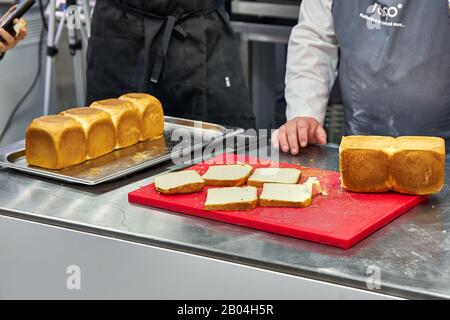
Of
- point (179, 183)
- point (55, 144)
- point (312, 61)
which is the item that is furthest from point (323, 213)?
point (312, 61)

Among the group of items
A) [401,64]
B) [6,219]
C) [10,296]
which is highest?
[401,64]

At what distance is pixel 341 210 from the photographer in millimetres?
1413

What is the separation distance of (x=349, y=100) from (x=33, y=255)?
3.19 feet

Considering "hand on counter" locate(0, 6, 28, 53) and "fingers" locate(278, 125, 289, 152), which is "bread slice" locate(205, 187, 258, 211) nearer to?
"fingers" locate(278, 125, 289, 152)

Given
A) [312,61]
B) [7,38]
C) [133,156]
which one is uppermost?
[7,38]

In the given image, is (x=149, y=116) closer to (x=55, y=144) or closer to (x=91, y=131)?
(x=91, y=131)

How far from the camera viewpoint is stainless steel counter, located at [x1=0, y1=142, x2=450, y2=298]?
46.8 inches

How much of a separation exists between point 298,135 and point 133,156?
41 cm

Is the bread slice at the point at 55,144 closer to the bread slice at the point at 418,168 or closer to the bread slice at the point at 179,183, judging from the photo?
the bread slice at the point at 179,183

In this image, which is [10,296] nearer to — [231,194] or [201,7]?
[231,194]

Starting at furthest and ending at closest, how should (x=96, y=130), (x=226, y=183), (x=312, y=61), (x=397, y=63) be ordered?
1. (x=312, y=61)
2. (x=397, y=63)
3. (x=96, y=130)
4. (x=226, y=183)

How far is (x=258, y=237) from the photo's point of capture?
134 centimetres
